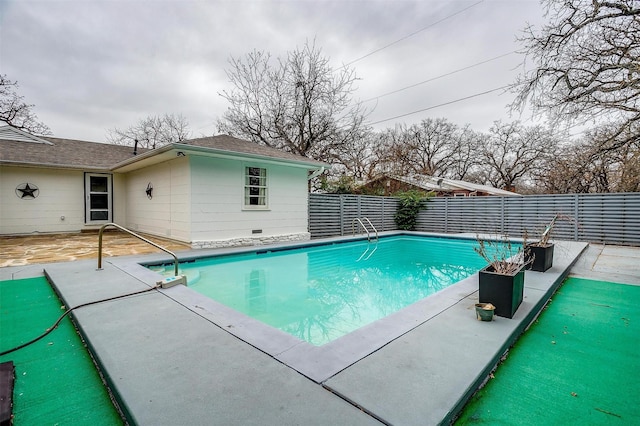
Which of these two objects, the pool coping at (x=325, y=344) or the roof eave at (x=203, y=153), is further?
the roof eave at (x=203, y=153)

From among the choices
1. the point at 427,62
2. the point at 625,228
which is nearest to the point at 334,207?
the point at 427,62

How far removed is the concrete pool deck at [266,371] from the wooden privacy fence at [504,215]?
26.1 feet

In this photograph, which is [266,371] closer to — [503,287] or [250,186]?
[503,287]

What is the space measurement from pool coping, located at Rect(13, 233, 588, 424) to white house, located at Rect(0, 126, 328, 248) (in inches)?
188

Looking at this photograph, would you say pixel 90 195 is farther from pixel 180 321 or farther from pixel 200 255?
pixel 180 321

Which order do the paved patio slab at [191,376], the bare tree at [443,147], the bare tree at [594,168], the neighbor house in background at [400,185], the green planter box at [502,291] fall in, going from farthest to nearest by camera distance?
the bare tree at [443,147]
the neighbor house in background at [400,185]
the bare tree at [594,168]
the green planter box at [502,291]
the paved patio slab at [191,376]

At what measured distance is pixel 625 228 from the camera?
378 inches

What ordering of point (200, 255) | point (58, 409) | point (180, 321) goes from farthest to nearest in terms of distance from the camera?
point (200, 255), point (180, 321), point (58, 409)

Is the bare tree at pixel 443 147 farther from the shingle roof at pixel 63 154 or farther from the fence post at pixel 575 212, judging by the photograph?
the shingle roof at pixel 63 154

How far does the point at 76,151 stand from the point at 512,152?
3028 cm

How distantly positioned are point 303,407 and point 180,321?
1.79 meters

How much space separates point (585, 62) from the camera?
8242 mm

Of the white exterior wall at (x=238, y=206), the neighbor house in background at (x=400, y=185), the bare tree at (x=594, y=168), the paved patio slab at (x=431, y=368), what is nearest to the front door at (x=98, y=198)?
the white exterior wall at (x=238, y=206)

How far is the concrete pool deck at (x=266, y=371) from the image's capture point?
5.25 feet
